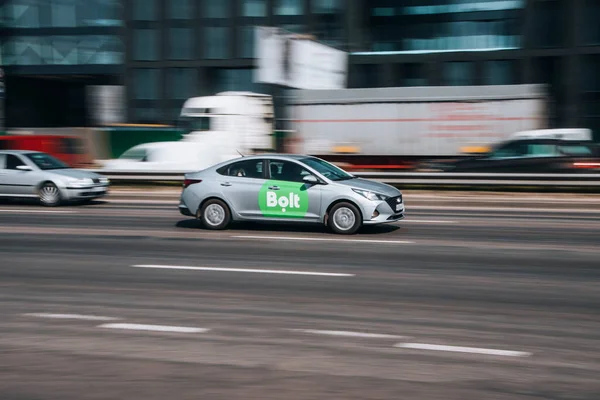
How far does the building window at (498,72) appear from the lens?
46.7 metres

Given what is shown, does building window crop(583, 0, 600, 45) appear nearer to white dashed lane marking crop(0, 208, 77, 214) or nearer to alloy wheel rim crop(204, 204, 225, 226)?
white dashed lane marking crop(0, 208, 77, 214)

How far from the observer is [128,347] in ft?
20.8

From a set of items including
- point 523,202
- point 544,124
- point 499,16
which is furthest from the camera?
point 499,16

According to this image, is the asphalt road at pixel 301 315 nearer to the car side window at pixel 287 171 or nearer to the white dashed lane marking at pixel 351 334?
the white dashed lane marking at pixel 351 334

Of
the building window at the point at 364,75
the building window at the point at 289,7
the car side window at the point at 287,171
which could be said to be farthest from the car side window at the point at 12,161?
the building window at the point at 289,7

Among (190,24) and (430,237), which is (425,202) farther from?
(190,24)

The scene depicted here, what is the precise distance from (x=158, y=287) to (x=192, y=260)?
1878 mm

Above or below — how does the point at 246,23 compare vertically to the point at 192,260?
above

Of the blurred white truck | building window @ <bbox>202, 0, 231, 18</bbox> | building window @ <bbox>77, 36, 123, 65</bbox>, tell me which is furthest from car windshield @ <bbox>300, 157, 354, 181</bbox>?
building window @ <bbox>77, 36, 123, 65</bbox>

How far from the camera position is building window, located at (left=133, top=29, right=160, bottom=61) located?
55.9 m

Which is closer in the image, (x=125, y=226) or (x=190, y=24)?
(x=125, y=226)

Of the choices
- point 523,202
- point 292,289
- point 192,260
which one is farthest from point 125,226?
point 523,202

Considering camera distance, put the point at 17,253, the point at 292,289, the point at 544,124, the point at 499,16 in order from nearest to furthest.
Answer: the point at 292,289, the point at 17,253, the point at 544,124, the point at 499,16

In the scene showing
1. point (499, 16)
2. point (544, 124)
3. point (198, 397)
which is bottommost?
point (198, 397)
